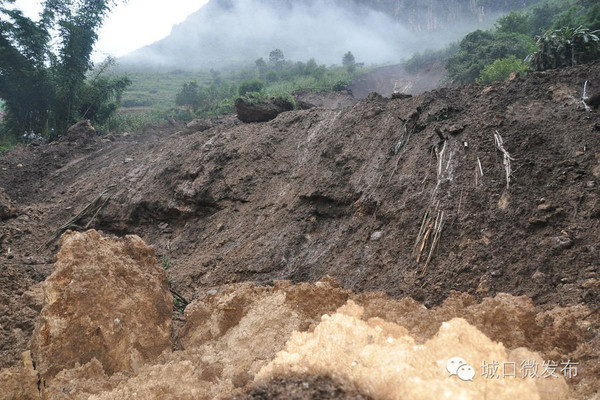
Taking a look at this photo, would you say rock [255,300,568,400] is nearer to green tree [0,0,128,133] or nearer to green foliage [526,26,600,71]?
green foliage [526,26,600,71]

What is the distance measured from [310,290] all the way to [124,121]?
1786cm

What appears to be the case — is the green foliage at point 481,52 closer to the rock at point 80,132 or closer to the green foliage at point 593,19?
the green foliage at point 593,19

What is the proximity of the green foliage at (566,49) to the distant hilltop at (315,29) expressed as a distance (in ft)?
157

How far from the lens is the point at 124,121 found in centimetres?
1855

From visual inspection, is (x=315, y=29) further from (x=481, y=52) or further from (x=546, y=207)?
(x=546, y=207)

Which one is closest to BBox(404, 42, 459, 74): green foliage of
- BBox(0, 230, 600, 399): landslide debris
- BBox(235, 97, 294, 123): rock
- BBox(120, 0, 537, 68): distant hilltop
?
BBox(120, 0, 537, 68): distant hilltop

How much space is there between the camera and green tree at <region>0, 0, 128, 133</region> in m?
14.9

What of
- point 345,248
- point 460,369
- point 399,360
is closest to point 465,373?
point 460,369

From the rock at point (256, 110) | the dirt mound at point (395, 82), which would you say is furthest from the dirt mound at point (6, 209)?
the dirt mound at point (395, 82)

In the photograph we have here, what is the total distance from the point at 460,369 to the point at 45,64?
730 inches

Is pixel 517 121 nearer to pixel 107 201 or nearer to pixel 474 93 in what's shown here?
pixel 474 93

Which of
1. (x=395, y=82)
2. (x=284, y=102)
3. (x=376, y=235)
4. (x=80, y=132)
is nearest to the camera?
(x=376, y=235)

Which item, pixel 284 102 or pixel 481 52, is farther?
pixel 481 52

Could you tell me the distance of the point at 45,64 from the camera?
15766mm
